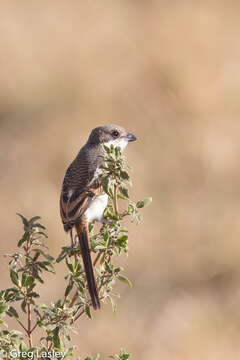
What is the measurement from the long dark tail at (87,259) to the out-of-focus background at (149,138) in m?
3.58

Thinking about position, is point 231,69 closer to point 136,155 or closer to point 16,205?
point 136,155

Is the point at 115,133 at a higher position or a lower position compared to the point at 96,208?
higher

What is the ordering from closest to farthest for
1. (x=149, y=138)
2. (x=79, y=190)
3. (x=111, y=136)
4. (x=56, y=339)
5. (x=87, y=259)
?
(x=56, y=339), (x=87, y=259), (x=79, y=190), (x=111, y=136), (x=149, y=138)

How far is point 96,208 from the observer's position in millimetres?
3430

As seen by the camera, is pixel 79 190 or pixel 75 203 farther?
pixel 79 190

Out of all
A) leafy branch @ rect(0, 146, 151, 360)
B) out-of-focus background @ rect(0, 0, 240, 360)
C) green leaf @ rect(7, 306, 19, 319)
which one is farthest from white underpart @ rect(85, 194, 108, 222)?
out-of-focus background @ rect(0, 0, 240, 360)

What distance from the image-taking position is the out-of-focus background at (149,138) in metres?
7.16

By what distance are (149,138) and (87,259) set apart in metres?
6.04

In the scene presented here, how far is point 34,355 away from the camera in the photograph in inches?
101

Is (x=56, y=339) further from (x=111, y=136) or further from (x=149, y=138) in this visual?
(x=149, y=138)

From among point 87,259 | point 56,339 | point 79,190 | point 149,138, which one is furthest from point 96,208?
point 149,138

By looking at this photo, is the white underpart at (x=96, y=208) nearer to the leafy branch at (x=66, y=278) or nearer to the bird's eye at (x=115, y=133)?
the leafy branch at (x=66, y=278)

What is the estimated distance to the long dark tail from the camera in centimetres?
277

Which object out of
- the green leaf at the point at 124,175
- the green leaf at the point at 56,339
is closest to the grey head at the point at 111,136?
the green leaf at the point at 124,175
